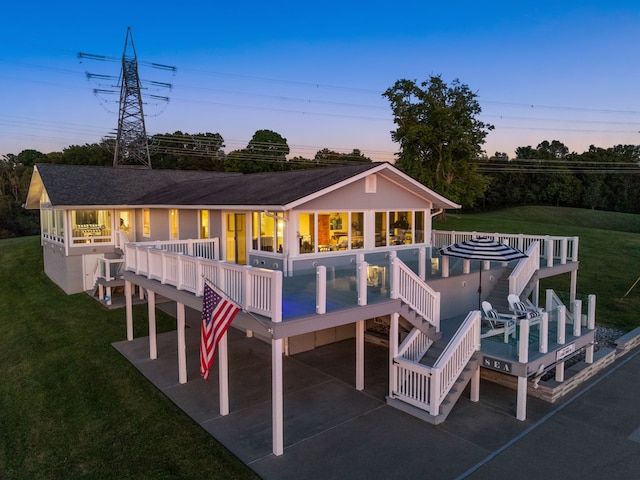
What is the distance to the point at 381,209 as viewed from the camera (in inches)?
553

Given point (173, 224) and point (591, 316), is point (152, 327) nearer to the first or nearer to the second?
point (173, 224)

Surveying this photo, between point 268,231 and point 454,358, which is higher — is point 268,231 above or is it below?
above

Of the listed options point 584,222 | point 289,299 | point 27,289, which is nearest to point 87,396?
point 289,299

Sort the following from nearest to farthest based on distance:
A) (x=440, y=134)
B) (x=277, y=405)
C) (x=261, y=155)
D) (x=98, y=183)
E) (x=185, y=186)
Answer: (x=277, y=405), (x=185, y=186), (x=98, y=183), (x=440, y=134), (x=261, y=155)

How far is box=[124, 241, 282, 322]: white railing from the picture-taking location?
7156 millimetres

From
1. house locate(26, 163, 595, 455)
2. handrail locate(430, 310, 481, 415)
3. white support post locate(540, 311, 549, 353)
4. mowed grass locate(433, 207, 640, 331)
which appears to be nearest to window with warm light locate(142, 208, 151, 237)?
house locate(26, 163, 595, 455)

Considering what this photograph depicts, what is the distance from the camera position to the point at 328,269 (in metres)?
11.6

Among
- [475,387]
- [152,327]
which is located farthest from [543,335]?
[152,327]

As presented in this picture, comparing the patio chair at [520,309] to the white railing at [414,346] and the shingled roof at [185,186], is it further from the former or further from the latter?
the shingled roof at [185,186]

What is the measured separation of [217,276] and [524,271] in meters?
9.13

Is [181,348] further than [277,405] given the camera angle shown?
Yes

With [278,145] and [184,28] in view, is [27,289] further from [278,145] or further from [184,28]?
[278,145]

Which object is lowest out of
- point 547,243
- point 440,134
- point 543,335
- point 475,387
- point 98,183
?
point 475,387

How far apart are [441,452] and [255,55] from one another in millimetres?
29098
